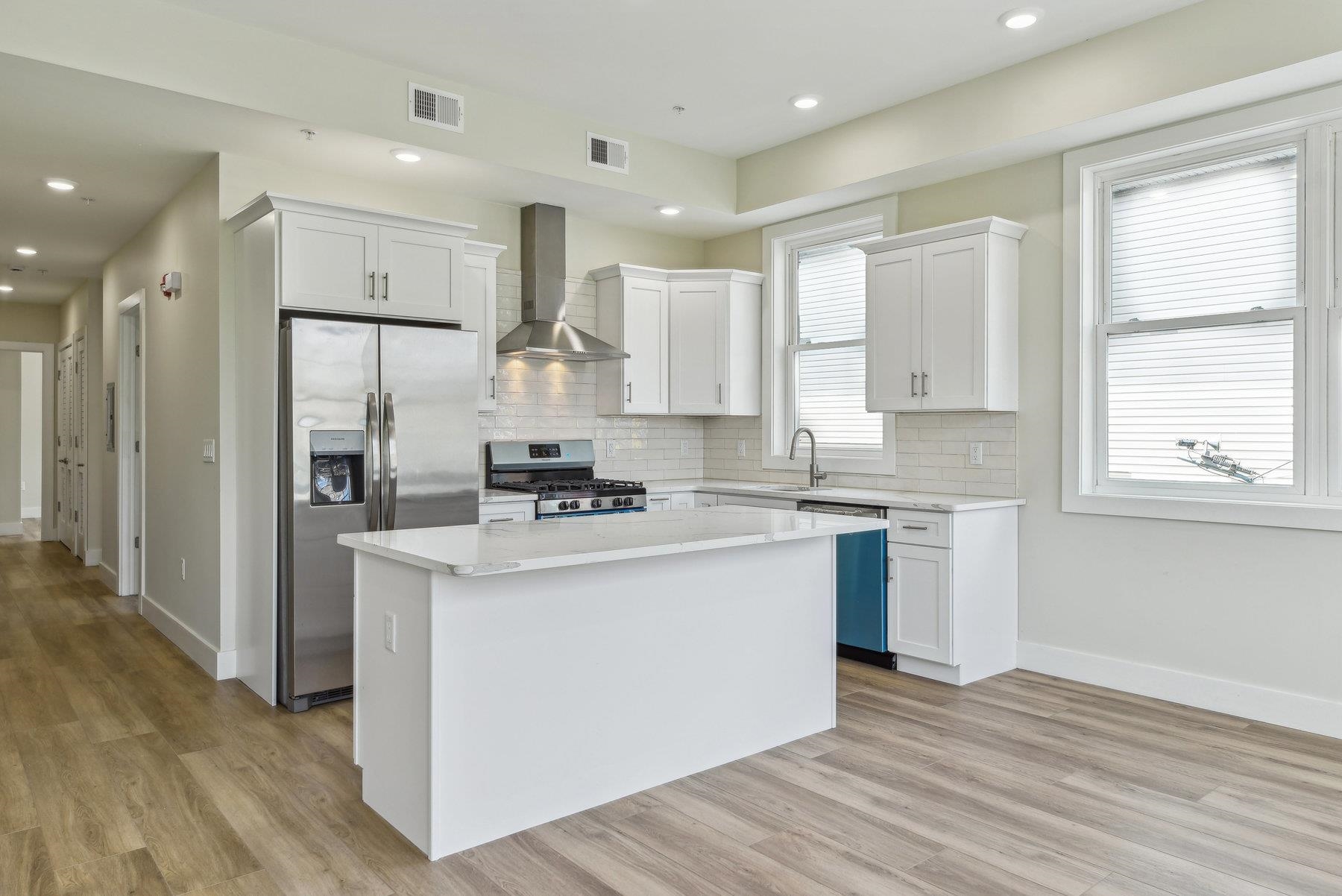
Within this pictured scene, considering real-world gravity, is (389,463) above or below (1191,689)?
above

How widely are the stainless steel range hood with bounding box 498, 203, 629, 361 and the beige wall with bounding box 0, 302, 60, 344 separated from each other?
23.2ft

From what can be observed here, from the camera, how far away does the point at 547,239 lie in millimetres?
5391

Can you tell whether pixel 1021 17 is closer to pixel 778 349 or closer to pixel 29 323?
pixel 778 349

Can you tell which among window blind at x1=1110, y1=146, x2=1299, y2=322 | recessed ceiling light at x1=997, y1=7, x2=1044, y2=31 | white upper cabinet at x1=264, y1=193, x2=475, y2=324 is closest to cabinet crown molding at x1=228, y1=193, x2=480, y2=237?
white upper cabinet at x1=264, y1=193, x2=475, y2=324

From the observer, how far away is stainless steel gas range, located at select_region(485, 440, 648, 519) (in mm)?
4832

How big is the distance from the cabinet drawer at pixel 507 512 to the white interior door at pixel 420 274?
1008mm

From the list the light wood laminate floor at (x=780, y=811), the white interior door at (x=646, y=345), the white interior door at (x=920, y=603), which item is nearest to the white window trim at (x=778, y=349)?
the white interior door at (x=646, y=345)

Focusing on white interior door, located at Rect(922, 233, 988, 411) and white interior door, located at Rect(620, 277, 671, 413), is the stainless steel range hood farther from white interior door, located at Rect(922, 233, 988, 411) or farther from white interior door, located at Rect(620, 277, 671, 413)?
white interior door, located at Rect(922, 233, 988, 411)

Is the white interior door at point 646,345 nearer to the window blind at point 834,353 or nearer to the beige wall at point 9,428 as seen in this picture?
the window blind at point 834,353

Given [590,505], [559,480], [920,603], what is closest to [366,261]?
[590,505]

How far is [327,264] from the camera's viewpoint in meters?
3.97

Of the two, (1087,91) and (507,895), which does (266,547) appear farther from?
(1087,91)

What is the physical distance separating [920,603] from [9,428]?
10.3m

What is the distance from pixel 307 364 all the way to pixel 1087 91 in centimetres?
370
